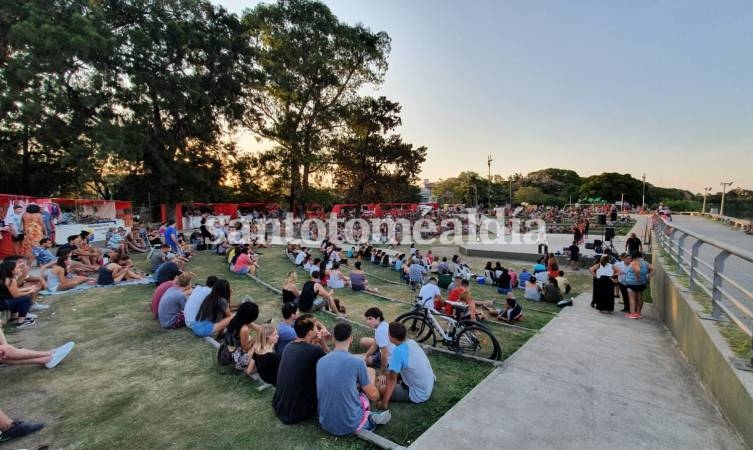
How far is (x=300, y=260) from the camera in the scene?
14.1m

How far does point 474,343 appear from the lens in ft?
19.5

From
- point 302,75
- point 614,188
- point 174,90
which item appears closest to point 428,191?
point 614,188

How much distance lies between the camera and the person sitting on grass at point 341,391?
3592 mm

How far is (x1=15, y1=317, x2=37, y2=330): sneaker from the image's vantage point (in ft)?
22.3

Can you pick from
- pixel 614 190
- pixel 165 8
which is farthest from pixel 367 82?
pixel 614 190

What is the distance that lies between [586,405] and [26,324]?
31.5ft

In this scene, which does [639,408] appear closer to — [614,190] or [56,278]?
[56,278]

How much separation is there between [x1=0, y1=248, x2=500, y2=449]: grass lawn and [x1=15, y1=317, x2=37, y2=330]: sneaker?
0.13m

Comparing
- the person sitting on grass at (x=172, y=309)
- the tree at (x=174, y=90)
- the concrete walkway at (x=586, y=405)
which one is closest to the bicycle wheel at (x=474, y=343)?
the concrete walkway at (x=586, y=405)

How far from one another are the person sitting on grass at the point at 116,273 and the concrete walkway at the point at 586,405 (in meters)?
10.2

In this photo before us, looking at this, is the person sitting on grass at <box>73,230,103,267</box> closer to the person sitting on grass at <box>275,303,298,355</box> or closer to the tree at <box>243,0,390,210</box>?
the person sitting on grass at <box>275,303,298,355</box>

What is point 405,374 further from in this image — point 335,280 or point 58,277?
point 58,277

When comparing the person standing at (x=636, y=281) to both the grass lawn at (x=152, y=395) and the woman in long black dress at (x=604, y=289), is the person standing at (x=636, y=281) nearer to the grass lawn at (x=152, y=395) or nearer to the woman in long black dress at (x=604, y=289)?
the woman in long black dress at (x=604, y=289)

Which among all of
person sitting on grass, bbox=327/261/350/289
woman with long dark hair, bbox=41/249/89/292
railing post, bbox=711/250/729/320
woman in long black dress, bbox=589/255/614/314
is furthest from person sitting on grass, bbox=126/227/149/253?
railing post, bbox=711/250/729/320
